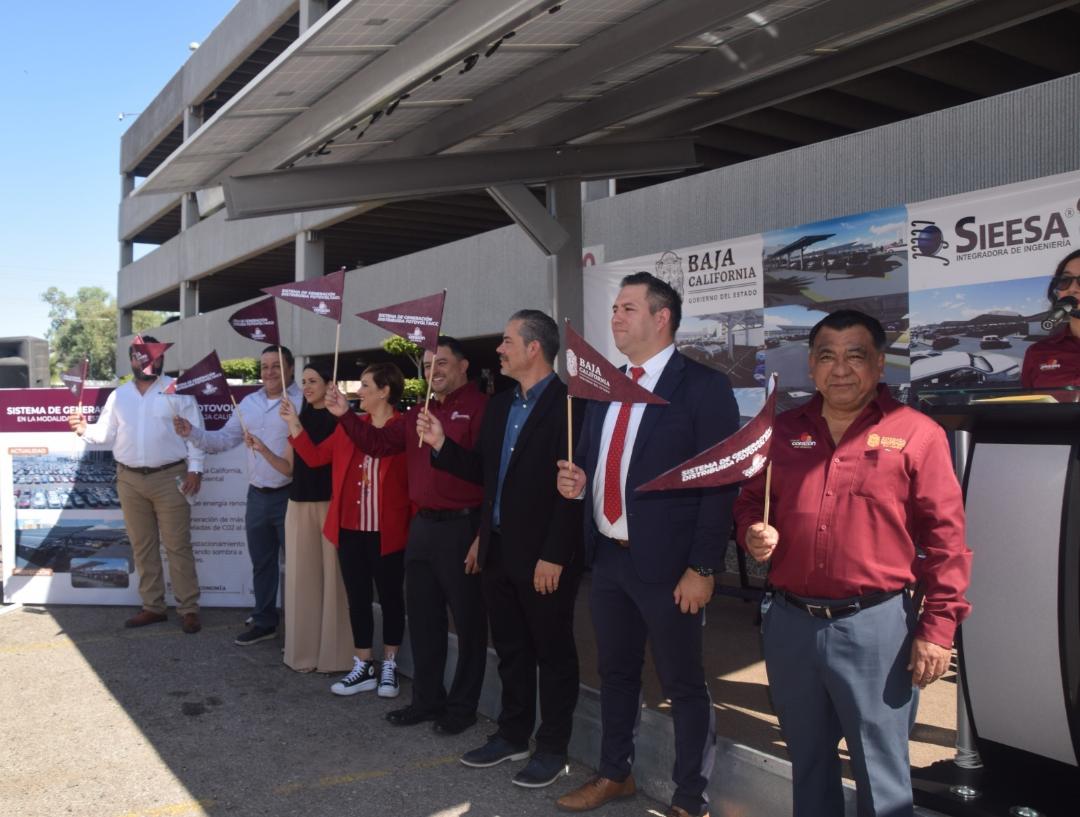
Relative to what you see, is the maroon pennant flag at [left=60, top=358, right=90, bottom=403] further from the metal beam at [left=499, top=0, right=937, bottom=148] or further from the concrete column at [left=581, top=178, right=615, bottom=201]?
the concrete column at [left=581, top=178, right=615, bottom=201]

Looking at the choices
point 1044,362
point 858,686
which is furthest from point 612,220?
point 858,686

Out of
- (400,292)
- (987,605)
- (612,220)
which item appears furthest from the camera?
(400,292)

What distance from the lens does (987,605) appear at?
3270 mm

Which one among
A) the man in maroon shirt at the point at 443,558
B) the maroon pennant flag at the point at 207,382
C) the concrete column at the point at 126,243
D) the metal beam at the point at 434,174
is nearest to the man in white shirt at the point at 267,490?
the maroon pennant flag at the point at 207,382

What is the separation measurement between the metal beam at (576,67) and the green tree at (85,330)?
98955 mm

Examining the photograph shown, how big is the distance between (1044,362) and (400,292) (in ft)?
45.5

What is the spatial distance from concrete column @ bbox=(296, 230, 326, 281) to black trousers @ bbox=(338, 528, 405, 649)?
1513 cm

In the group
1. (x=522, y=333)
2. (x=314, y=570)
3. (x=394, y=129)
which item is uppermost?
(x=394, y=129)

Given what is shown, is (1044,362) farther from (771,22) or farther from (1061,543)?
(771,22)

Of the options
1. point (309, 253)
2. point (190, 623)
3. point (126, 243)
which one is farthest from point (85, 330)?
point (190, 623)

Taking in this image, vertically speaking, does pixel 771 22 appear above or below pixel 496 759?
above

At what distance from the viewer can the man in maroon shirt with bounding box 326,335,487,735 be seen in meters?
5.02

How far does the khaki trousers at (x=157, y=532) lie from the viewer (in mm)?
7637

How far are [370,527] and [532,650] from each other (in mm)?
1444
